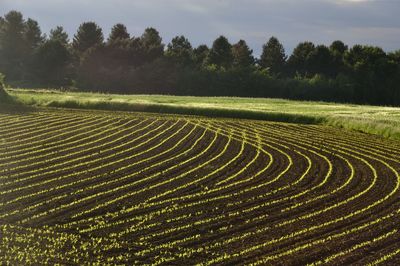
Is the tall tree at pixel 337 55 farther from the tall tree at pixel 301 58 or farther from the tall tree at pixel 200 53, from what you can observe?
the tall tree at pixel 200 53

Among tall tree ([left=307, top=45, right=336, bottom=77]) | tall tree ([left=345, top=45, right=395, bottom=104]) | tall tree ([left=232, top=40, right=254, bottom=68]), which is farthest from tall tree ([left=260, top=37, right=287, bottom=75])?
tall tree ([left=345, top=45, right=395, bottom=104])

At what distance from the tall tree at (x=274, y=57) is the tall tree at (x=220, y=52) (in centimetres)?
852

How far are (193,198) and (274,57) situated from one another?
93.0 metres

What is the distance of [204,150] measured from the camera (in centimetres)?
2989

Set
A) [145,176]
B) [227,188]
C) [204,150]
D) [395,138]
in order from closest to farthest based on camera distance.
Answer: [227,188]
[145,176]
[204,150]
[395,138]

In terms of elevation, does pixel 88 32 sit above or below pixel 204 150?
above

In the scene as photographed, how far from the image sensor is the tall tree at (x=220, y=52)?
106 m

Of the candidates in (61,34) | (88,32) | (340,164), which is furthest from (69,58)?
(340,164)

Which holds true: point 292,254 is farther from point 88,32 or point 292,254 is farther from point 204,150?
point 88,32

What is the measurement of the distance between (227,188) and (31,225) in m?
8.21

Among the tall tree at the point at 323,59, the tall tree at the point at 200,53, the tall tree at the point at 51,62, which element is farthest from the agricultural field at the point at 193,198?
the tall tree at the point at 200,53

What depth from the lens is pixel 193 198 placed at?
67.8ft

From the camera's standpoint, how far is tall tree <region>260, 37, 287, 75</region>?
363 feet

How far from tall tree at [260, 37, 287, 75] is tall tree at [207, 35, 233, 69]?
852 cm
